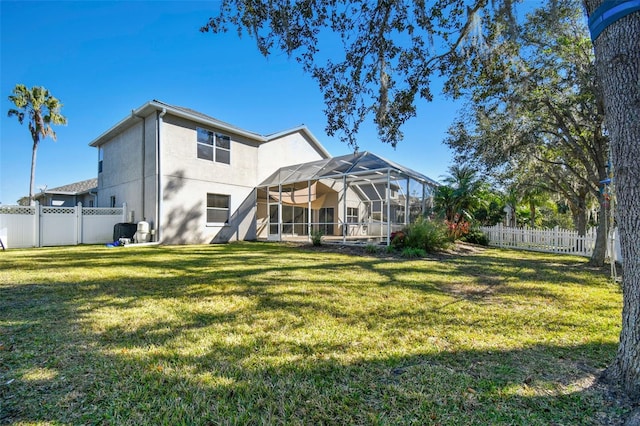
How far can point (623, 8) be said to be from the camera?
2.12 m

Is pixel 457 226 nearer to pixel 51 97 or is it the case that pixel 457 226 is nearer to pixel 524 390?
pixel 524 390

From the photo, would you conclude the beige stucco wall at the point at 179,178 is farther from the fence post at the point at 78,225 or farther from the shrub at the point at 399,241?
the shrub at the point at 399,241

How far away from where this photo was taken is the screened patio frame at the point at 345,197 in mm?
13359

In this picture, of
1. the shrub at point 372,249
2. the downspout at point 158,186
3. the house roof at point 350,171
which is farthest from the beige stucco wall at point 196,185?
the shrub at point 372,249

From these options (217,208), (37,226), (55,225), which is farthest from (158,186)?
(37,226)

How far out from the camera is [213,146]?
587 inches

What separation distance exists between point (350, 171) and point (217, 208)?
739 centimetres

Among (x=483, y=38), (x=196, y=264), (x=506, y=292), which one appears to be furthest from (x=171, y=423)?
(x=483, y=38)

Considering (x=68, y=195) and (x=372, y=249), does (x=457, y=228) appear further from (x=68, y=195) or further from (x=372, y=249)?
(x=68, y=195)

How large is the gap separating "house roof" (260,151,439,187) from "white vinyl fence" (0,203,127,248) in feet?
27.1

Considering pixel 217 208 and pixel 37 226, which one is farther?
pixel 217 208

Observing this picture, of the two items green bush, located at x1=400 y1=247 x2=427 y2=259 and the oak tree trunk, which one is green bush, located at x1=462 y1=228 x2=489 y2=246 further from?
the oak tree trunk

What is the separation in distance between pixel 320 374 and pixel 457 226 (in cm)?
1326

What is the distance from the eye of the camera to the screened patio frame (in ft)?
43.8
